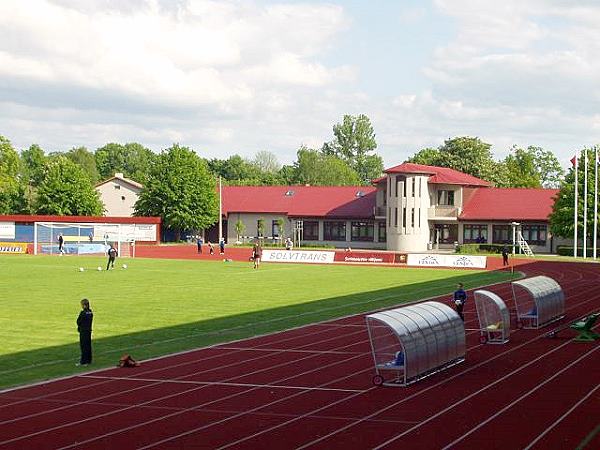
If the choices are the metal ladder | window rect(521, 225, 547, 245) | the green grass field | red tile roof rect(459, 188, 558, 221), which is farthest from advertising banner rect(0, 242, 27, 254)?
window rect(521, 225, 547, 245)

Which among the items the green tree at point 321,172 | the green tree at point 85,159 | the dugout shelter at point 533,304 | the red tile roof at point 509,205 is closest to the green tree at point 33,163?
the green tree at point 85,159

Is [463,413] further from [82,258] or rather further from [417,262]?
[82,258]

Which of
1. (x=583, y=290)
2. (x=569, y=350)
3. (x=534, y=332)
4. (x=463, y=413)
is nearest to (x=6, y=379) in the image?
(x=463, y=413)

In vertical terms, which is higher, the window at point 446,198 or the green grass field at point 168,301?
the window at point 446,198

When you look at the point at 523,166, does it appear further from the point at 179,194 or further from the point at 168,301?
the point at 168,301

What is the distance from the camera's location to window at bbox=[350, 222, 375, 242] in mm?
102438

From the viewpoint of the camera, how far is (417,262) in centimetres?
7031

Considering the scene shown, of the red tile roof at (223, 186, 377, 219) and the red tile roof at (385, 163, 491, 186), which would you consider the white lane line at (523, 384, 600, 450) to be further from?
the red tile roof at (223, 186, 377, 219)

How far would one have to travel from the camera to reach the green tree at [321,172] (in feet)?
508

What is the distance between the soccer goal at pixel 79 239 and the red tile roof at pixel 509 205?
3491 centimetres

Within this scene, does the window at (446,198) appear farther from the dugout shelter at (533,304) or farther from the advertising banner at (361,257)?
the dugout shelter at (533,304)

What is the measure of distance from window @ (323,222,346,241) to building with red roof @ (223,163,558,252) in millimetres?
111

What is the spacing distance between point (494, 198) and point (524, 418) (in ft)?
274

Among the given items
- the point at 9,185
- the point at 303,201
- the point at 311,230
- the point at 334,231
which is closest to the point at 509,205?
the point at 334,231
